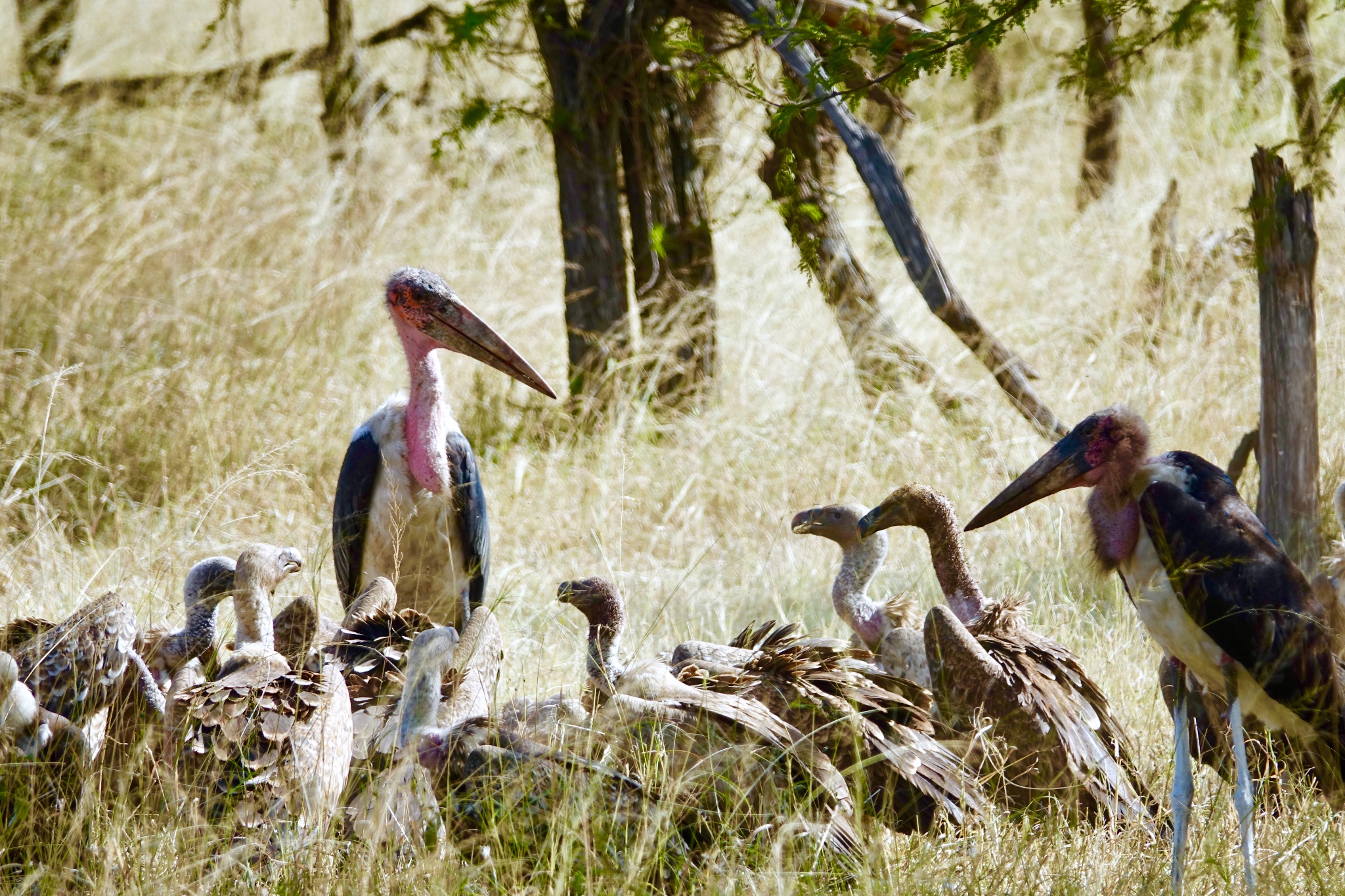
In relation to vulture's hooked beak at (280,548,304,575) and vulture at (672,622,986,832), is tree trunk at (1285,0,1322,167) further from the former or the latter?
vulture's hooked beak at (280,548,304,575)

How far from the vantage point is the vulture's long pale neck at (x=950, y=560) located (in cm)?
403

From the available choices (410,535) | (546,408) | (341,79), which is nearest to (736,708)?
(410,535)

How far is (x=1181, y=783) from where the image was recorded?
10.1 ft

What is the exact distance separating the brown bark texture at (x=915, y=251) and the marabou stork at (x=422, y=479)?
5.16ft

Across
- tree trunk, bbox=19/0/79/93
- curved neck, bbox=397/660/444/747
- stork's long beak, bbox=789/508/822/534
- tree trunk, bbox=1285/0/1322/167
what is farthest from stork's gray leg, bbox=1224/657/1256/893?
tree trunk, bbox=19/0/79/93

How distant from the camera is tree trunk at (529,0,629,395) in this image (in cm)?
623

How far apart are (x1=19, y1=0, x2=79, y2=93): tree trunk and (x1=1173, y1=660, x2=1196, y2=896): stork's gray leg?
24.9 ft

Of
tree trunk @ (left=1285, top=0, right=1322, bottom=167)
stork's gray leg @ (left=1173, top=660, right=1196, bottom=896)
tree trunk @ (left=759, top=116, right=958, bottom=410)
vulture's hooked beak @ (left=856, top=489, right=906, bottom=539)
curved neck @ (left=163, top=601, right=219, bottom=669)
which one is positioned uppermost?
tree trunk @ (left=1285, top=0, right=1322, bottom=167)

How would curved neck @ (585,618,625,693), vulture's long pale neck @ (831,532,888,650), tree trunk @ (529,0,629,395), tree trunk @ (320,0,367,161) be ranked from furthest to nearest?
tree trunk @ (320,0,367,161) < tree trunk @ (529,0,629,395) < vulture's long pale neck @ (831,532,888,650) < curved neck @ (585,618,625,693)

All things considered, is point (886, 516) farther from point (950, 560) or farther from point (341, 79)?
point (341, 79)

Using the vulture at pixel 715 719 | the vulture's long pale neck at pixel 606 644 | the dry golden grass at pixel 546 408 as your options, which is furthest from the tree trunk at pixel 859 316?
the vulture at pixel 715 719

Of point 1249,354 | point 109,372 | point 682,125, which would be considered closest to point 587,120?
point 682,125

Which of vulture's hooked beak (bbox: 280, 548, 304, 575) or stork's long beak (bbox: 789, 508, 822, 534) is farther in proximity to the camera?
stork's long beak (bbox: 789, 508, 822, 534)

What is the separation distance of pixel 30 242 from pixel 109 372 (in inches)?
40.5
